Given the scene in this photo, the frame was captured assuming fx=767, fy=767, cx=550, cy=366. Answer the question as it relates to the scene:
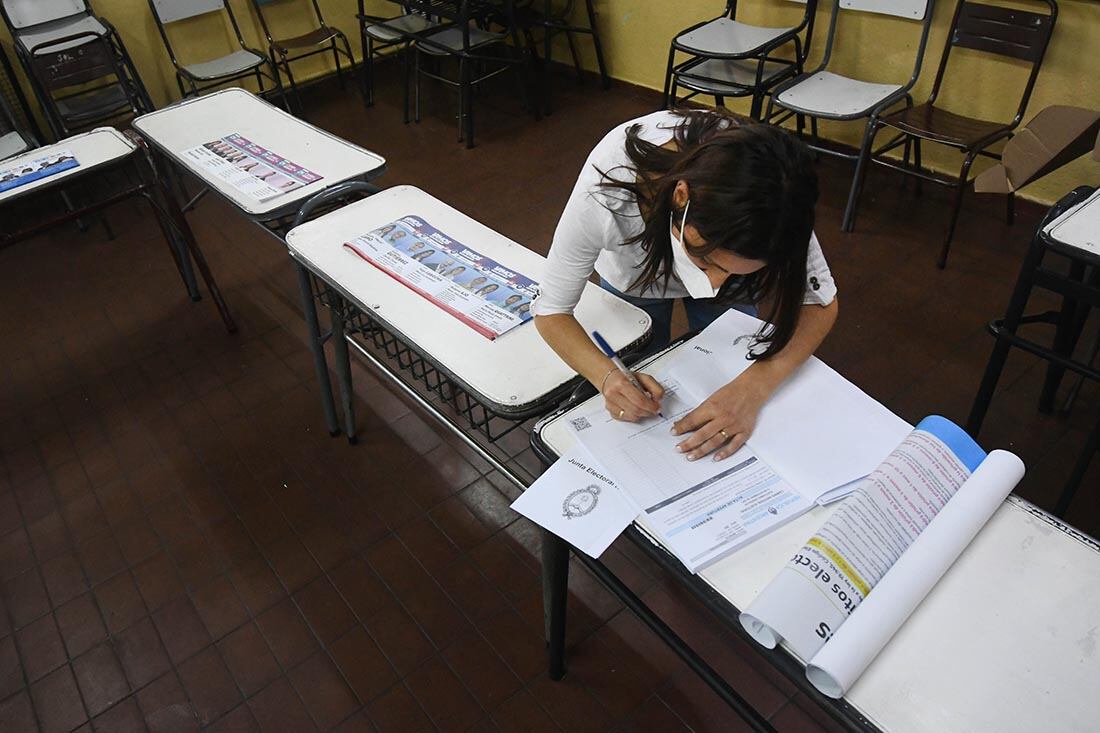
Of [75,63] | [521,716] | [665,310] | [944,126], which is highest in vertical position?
[75,63]

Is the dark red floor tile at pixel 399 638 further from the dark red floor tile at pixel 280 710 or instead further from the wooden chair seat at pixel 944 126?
the wooden chair seat at pixel 944 126

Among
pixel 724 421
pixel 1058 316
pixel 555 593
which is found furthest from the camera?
pixel 1058 316

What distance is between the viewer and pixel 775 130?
1.08m

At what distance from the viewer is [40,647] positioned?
6.27 ft

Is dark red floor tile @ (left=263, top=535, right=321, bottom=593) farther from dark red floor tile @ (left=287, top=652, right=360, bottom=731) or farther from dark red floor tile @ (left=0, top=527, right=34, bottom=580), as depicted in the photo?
dark red floor tile @ (left=0, top=527, right=34, bottom=580)

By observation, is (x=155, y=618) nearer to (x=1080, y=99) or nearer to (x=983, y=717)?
(x=983, y=717)

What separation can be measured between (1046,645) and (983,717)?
0.13 meters

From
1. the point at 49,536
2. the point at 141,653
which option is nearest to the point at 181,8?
the point at 49,536

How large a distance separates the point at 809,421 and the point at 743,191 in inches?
15.9

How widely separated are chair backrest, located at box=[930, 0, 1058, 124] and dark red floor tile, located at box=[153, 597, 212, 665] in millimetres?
3157

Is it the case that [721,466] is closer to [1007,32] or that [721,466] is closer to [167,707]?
[167,707]

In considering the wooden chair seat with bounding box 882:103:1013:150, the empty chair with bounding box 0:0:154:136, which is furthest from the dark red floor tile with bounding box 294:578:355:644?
the empty chair with bounding box 0:0:154:136

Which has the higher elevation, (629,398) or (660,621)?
(629,398)

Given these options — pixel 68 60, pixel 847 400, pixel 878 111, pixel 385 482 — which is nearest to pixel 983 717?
pixel 847 400
